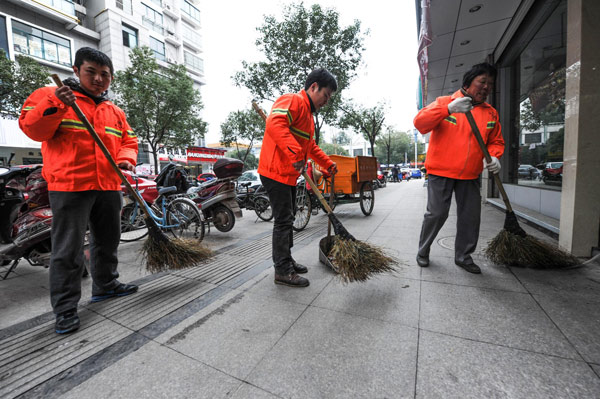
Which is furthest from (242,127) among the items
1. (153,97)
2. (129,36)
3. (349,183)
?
(349,183)

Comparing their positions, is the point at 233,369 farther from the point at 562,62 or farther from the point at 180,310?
the point at 562,62

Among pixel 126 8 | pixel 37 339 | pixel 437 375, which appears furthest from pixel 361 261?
pixel 126 8

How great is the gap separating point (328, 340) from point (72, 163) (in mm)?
2031

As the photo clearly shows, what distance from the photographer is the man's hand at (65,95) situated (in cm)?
165

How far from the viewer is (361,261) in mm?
2246

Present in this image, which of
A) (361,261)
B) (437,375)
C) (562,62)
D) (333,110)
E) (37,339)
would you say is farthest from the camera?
(333,110)

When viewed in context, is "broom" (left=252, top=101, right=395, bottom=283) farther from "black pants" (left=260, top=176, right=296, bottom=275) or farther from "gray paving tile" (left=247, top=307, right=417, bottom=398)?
"gray paving tile" (left=247, top=307, right=417, bottom=398)

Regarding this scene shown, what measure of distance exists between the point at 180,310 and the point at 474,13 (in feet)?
22.5

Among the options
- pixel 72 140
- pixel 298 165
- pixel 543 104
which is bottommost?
pixel 298 165

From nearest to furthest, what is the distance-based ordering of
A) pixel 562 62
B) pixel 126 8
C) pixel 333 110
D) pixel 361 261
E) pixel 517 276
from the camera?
1. pixel 361 261
2. pixel 517 276
3. pixel 562 62
4. pixel 333 110
5. pixel 126 8

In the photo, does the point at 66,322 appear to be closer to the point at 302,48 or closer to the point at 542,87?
the point at 542,87

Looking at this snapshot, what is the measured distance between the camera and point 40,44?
20312 mm

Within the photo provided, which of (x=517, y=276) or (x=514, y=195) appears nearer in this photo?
(x=517, y=276)

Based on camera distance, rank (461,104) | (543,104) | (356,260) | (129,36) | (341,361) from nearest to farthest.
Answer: (341,361), (356,260), (461,104), (543,104), (129,36)
